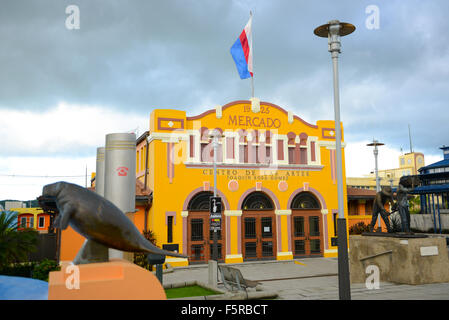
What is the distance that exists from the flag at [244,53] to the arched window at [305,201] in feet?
27.7

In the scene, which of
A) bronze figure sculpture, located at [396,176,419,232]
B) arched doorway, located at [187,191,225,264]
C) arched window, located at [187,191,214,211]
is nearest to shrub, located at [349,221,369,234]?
arched doorway, located at [187,191,225,264]

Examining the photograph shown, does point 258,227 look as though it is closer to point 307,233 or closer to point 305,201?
point 307,233

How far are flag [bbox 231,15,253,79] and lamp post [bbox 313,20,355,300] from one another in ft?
46.5

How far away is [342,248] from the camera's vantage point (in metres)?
8.63

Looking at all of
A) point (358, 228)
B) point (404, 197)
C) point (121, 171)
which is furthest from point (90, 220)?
point (358, 228)

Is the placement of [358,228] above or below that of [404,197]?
below

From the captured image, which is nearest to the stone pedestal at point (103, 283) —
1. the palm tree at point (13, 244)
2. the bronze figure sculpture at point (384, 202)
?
the palm tree at point (13, 244)

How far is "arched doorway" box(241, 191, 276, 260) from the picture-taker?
74.2 feet

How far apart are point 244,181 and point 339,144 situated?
45.3 ft

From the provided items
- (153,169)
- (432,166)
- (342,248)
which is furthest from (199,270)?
(432,166)

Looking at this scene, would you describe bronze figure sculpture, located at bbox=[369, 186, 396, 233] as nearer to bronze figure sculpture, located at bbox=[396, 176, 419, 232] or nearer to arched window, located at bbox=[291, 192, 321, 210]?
bronze figure sculpture, located at bbox=[396, 176, 419, 232]

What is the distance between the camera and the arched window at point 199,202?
72.4ft

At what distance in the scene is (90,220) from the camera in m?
6.58
